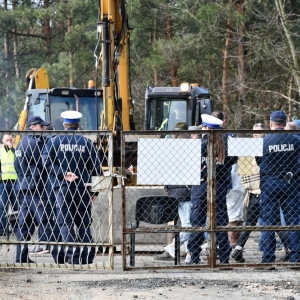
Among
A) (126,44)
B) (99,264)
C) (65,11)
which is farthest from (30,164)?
(65,11)

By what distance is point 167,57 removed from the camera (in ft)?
110

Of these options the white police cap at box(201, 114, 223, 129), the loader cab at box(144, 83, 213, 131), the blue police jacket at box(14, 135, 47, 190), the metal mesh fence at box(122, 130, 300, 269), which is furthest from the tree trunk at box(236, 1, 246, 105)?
the blue police jacket at box(14, 135, 47, 190)

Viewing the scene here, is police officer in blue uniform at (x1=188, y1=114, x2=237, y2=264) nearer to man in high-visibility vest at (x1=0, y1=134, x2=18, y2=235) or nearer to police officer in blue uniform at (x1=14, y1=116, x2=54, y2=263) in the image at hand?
police officer in blue uniform at (x1=14, y1=116, x2=54, y2=263)

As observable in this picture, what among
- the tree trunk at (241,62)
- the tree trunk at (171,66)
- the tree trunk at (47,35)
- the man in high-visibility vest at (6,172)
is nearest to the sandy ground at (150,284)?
the man in high-visibility vest at (6,172)

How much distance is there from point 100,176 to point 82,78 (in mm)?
30808

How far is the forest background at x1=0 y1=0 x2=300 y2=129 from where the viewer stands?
90.1 ft

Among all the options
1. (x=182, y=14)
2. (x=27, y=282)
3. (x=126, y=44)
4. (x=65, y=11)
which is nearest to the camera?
(x=27, y=282)

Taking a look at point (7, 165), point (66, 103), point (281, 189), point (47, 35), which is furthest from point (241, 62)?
point (281, 189)

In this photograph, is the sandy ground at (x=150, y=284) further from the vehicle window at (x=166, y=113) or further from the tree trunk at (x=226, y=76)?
the tree trunk at (x=226, y=76)

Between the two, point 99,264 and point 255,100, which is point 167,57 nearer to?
point 255,100

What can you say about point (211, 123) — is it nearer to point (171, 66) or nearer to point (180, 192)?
point (180, 192)

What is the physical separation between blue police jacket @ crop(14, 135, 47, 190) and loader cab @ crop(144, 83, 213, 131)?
290 inches

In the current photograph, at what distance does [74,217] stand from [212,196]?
1.66 metres

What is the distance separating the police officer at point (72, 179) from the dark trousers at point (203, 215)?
1.22 m
